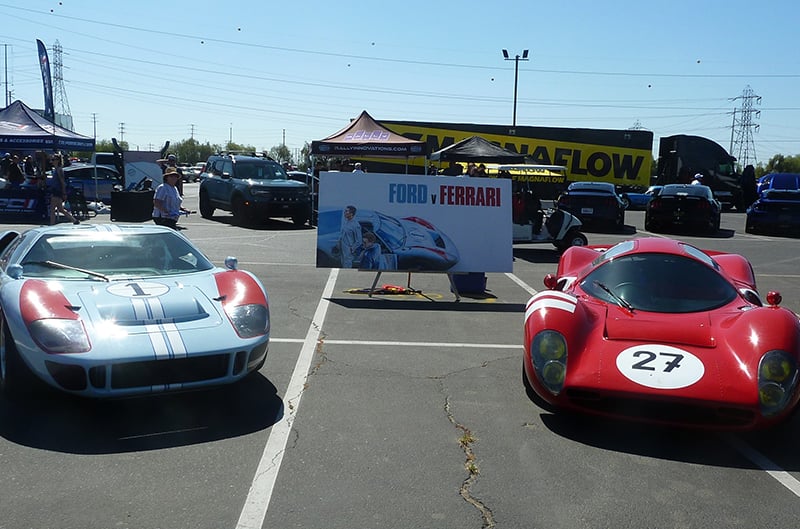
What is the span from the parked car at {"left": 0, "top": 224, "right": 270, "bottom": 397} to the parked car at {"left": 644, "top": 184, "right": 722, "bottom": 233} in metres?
17.9

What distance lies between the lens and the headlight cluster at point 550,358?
483 cm

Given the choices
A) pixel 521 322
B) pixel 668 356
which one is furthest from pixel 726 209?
pixel 668 356

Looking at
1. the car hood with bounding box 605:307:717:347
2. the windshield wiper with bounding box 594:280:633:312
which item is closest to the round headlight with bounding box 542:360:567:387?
the car hood with bounding box 605:307:717:347

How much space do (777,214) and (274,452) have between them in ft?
70.3

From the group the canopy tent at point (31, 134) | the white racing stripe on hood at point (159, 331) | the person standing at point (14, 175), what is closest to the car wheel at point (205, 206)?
the canopy tent at point (31, 134)

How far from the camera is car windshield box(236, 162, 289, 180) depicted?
68.4 feet

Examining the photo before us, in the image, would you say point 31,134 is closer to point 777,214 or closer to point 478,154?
point 478,154

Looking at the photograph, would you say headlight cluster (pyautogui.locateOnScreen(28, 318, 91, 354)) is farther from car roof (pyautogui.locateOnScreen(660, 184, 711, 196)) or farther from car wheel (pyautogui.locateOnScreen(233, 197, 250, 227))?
car roof (pyautogui.locateOnScreen(660, 184, 711, 196))

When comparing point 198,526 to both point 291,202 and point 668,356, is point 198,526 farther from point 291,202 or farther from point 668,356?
point 291,202

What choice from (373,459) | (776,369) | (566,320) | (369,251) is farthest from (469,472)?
(369,251)

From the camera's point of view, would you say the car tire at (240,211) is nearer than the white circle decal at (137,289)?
No

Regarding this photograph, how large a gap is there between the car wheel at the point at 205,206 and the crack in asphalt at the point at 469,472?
18238 millimetres

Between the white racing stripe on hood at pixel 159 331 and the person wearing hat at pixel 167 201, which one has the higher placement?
the person wearing hat at pixel 167 201

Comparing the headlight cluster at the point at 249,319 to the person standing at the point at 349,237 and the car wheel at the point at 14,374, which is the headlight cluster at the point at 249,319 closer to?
the car wheel at the point at 14,374
